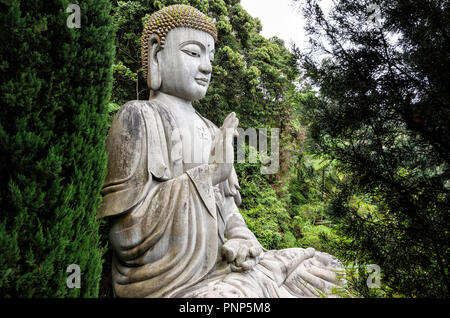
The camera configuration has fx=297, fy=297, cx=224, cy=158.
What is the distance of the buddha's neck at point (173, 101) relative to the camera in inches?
117

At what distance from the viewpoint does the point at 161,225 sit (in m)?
2.34

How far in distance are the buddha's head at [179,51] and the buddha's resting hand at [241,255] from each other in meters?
1.53

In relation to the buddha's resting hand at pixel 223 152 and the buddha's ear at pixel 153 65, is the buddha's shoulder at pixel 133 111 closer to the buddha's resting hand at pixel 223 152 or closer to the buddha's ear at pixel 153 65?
the buddha's ear at pixel 153 65

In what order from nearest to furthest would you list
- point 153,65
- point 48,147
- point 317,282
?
point 48,147 → point 317,282 → point 153,65

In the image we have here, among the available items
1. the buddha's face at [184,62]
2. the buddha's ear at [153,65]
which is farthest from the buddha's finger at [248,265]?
the buddha's ear at [153,65]

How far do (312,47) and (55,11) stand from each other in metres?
1.92

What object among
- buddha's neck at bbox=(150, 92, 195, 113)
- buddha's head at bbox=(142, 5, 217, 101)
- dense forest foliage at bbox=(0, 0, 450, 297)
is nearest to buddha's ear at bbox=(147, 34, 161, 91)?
buddha's head at bbox=(142, 5, 217, 101)

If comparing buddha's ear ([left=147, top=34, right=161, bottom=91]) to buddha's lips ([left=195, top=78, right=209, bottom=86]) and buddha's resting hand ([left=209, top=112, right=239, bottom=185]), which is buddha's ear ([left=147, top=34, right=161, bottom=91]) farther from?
buddha's resting hand ([left=209, top=112, right=239, bottom=185])

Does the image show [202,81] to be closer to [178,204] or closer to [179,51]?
[179,51]

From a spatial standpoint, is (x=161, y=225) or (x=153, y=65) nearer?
(x=161, y=225)

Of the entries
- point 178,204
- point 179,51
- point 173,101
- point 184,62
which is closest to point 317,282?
point 178,204

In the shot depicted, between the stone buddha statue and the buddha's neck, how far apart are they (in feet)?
0.05

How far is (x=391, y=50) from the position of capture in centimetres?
221

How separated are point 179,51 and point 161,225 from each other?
1665mm
